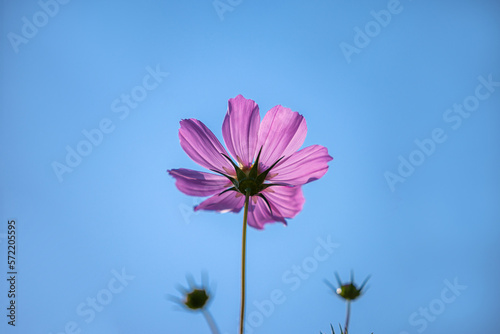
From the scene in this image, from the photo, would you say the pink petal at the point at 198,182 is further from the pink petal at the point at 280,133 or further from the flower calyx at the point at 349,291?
the flower calyx at the point at 349,291

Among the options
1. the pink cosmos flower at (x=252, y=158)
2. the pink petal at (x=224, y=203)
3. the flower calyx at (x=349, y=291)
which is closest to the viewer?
the pink petal at (x=224, y=203)

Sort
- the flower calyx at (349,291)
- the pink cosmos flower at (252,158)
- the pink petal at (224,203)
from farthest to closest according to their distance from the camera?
the flower calyx at (349,291) < the pink cosmos flower at (252,158) < the pink petal at (224,203)

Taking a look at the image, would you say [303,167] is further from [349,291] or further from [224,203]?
[349,291]

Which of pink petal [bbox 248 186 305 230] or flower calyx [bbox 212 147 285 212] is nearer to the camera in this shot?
pink petal [bbox 248 186 305 230]

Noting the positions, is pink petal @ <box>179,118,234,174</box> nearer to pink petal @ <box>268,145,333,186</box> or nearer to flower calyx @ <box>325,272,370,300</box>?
pink petal @ <box>268,145,333,186</box>

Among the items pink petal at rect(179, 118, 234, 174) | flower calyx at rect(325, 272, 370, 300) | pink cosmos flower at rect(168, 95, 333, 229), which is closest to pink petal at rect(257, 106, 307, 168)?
pink cosmos flower at rect(168, 95, 333, 229)

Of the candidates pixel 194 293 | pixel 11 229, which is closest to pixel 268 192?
pixel 194 293

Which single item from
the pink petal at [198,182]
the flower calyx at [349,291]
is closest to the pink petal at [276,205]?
the pink petal at [198,182]

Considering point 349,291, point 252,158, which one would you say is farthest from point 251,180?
point 349,291
